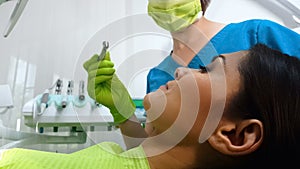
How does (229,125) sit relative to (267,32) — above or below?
below

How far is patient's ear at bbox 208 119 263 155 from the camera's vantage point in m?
0.54

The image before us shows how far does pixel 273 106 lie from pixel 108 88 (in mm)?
472

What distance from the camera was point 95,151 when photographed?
0.65m

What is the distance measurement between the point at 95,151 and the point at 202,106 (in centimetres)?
24

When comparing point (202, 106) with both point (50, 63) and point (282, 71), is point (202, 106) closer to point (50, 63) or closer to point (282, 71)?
point (282, 71)

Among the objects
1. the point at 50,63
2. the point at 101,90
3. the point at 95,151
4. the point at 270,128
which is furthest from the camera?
the point at 50,63

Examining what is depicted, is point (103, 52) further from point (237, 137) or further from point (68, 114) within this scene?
point (237, 137)

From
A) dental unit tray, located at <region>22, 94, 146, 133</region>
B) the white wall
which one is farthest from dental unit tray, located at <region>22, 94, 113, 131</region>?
the white wall

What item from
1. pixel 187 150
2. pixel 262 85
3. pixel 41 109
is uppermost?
pixel 262 85

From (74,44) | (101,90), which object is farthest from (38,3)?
(101,90)

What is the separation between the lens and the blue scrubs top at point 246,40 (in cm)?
89

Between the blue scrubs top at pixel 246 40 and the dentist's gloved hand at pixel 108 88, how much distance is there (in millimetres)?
142

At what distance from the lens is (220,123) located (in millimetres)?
581

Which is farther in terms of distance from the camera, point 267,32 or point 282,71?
point 267,32
